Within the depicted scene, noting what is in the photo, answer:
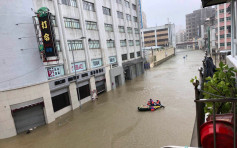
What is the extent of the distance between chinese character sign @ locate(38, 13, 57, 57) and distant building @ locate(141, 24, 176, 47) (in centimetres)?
8291

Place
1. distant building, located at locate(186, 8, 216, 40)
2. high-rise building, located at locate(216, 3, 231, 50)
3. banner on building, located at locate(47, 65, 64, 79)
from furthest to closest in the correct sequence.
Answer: distant building, located at locate(186, 8, 216, 40) → high-rise building, located at locate(216, 3, 231, 50) → banner on building, located at locate(47, 65, 64, 79)

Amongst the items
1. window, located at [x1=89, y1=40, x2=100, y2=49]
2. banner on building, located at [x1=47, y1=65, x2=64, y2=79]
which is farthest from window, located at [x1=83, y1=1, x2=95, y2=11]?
banner on building, located at [x1=47, y1=65, x2=64, y2=79]

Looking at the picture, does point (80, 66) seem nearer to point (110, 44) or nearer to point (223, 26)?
point (110, 44)

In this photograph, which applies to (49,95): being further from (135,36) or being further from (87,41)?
(135,36)

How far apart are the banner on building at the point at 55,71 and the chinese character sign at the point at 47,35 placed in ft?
7.24

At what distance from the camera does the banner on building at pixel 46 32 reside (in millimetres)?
15164

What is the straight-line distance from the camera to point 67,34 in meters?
19.5

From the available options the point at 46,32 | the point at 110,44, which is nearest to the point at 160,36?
the point at 110,44

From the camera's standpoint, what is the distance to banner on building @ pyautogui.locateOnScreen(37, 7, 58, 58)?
1516 centimetres

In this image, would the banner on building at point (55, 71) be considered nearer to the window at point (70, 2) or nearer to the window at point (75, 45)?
the window at point (75, 45)

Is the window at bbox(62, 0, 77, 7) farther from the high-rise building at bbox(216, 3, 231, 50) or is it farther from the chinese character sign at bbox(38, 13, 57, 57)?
the high-rise building at bbox(216, 3, 231, 50)

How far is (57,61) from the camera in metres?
18.0

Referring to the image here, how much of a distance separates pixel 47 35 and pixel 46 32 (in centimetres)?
30

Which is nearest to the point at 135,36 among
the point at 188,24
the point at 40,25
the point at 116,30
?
the point at 116,30
